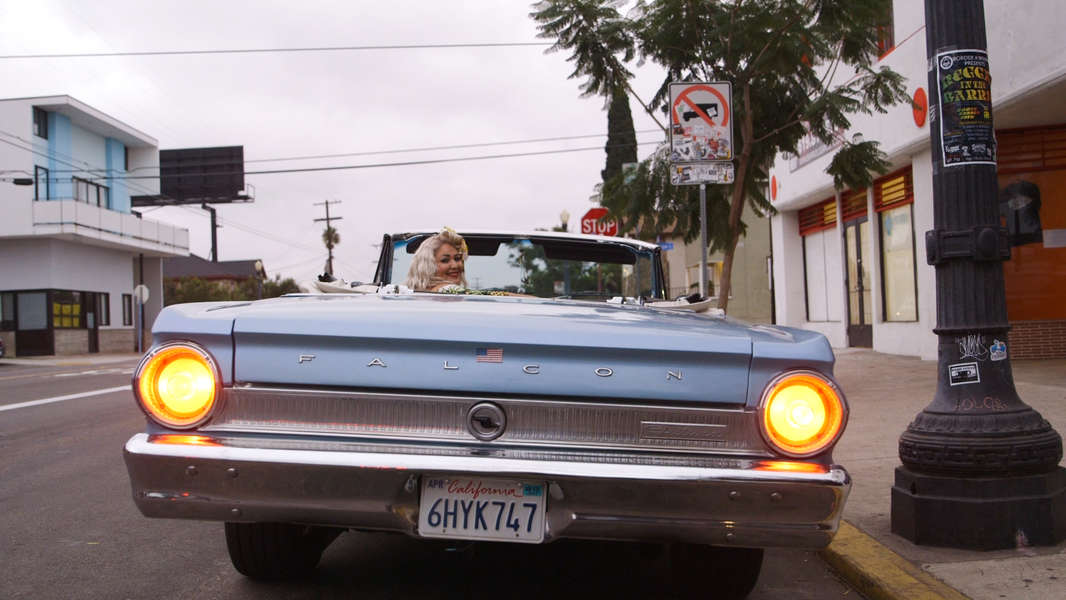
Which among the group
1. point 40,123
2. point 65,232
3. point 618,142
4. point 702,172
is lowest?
point 702,172

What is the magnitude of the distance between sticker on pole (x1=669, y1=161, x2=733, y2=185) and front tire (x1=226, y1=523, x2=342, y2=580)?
14.0ft

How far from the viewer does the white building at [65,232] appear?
3084 cm

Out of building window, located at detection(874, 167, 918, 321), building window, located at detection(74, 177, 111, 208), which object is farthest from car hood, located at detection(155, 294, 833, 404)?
building window, located at detection(74, 177, 111, 208)

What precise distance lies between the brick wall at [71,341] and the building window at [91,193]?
514cm

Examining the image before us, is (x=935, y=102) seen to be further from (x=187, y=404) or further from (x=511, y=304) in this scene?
(x=187, y=404)

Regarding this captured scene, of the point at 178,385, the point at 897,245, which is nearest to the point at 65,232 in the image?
the point at 897,245

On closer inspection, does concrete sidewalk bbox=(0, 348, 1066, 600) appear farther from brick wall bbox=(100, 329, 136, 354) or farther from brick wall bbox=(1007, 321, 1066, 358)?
brick wall bbox=(100, 329, 136, 354)

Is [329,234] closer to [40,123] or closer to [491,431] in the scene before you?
[40,123]

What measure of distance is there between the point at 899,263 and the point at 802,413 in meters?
12.9

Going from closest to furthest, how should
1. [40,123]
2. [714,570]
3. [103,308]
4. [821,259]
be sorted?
1. [714,570]
2. [821,259]
3. [40,123]
4. [103,308]

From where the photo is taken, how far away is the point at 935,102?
12.6 feet

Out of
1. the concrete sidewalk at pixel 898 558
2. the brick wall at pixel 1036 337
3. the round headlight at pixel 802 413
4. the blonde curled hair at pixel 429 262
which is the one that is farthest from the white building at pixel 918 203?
the round headlight at pixel 802 413

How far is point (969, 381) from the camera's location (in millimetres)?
3678

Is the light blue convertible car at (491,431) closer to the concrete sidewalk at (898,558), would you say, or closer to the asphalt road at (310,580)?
the asphalt road at (310,580)
